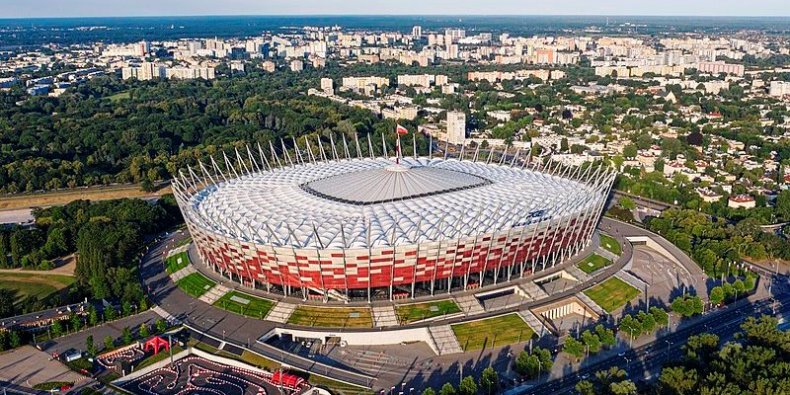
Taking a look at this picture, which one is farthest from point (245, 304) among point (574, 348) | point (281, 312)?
point (574, 348)

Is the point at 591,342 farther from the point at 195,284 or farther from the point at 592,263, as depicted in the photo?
the point at 195,284

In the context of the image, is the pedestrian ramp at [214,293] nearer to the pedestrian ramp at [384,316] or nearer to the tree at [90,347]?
the tree at [90,347]

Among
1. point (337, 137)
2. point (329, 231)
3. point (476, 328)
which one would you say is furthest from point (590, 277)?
point (337, 137)

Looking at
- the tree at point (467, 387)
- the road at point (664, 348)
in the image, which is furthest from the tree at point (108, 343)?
the road at point (664, 348)

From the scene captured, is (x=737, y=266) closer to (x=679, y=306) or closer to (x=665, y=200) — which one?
→ (x=679, y=306)

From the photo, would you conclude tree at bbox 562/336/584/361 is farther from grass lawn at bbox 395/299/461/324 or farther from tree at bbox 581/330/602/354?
grass lawn at bbox 395/299/461/324

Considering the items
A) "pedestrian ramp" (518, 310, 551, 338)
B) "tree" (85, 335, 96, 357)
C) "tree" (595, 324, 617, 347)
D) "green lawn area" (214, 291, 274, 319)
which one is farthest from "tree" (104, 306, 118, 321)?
"tree" (595, 324, 617, 347)
